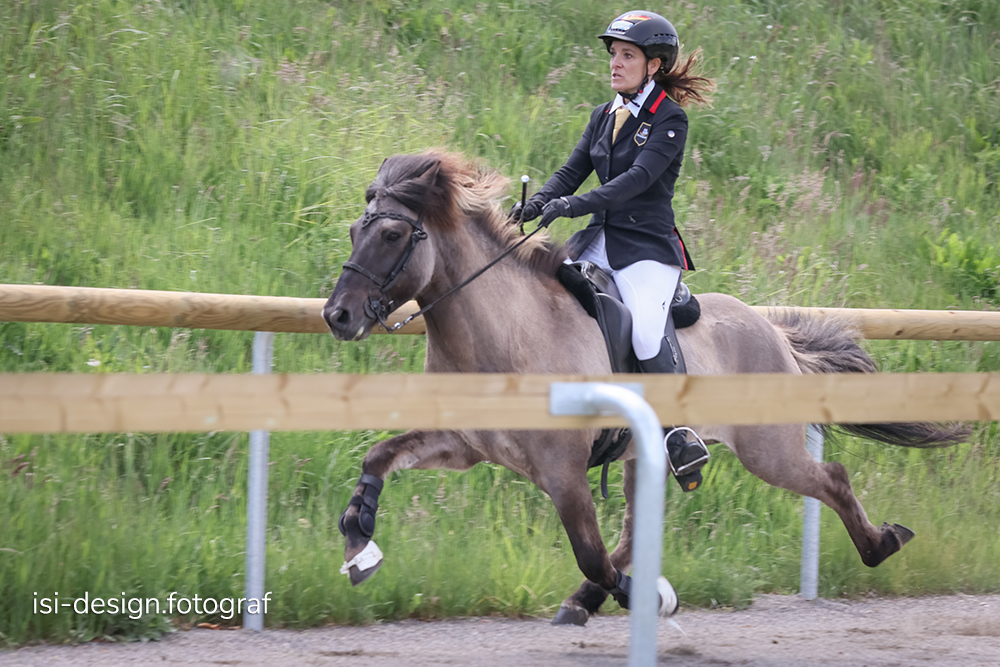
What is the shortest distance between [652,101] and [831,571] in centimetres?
291

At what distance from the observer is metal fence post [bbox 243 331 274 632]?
4.08m

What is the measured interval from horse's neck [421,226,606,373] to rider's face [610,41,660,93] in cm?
104

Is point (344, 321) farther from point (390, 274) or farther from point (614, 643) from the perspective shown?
point (614, 643)

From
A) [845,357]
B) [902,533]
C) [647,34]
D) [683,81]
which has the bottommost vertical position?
[902,533]

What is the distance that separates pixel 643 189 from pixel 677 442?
1149 millimetres

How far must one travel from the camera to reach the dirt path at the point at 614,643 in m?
3.75

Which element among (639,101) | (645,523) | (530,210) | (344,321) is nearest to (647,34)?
(639,101)

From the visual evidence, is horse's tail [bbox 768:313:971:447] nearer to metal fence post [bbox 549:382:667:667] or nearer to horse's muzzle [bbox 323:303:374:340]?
horse's muzzle [bbox 323:303:374:340]

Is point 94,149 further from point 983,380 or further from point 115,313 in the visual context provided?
point 983,380

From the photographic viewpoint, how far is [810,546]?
5285mm

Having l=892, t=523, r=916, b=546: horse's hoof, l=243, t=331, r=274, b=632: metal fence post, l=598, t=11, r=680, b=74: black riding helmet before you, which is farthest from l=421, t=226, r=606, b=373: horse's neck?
l=892, t=523, r=916, b=546: horse's hoof

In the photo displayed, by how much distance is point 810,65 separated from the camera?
1062 centimetres

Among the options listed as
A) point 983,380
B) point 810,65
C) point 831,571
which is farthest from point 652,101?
point 810,65

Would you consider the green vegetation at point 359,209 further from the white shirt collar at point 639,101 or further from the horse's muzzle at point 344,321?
the white shirt collar at point 639,101
